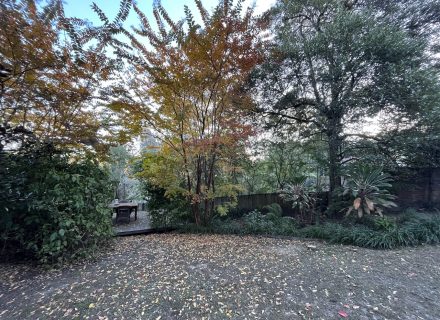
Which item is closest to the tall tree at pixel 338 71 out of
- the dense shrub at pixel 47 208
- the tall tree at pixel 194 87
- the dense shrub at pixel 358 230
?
the tall tree at pixel 194 87

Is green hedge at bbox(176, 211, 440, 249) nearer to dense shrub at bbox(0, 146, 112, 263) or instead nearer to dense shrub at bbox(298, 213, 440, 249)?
dense shrub at bbox(298, 213, 440, 249)

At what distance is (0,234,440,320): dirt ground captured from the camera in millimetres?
1661

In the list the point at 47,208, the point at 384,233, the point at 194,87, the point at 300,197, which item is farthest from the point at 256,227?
the point at 47,208

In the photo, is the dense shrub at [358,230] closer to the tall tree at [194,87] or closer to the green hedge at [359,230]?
the green hedge at [359,230]

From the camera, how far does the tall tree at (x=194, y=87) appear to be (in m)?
2.96

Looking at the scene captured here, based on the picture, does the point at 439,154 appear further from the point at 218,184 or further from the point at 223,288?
the point at 223,288

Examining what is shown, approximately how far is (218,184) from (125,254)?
2204mm

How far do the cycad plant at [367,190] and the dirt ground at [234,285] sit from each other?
839 millimetres

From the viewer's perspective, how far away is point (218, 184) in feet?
14.5

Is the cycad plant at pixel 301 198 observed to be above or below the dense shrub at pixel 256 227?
above

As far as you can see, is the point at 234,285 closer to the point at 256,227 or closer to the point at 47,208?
the point at 256,227

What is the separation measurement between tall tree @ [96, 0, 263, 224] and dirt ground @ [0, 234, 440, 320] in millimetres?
1491

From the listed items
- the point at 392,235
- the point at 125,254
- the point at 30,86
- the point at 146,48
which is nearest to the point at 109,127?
the point at 30,86

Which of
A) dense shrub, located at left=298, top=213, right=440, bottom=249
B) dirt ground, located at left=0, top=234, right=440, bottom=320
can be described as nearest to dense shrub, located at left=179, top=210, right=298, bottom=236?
dense shrub, located at left=298, top=213, right=440, bottom=249
